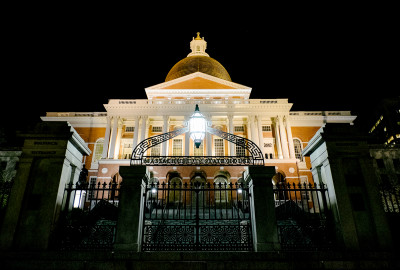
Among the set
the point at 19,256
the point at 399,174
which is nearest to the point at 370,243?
the point at 19,256

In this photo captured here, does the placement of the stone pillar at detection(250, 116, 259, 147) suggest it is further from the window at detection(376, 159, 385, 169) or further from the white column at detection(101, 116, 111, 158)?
the white column at detection(101, 116, 111, 158)

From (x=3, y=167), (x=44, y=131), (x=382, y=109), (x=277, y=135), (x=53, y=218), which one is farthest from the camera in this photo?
(x=382, y=109)

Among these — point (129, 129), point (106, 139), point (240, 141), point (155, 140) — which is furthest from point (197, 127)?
point (129, 129)

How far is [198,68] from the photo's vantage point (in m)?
39.0

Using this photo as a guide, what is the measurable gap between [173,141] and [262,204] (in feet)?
86.6

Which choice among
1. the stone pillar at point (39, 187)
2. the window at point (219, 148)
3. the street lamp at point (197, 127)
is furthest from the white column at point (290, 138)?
the stone pillar at point (39, 187)

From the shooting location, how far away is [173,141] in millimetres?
31797

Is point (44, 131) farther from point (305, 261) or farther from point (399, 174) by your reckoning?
point (399, 174)

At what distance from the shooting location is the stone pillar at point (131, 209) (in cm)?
552

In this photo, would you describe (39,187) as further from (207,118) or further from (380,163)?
(380,163)

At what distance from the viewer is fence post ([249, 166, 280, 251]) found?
18.3 ft

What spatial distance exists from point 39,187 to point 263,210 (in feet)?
18.3

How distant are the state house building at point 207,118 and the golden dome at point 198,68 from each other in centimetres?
445

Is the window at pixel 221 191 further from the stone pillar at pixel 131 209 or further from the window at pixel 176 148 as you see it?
the window at pixel 176 148
